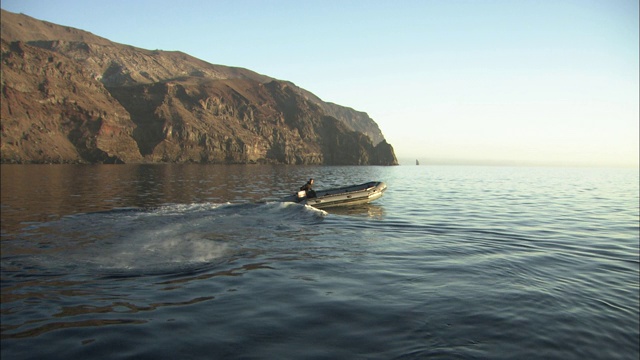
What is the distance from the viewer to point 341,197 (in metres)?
24.0

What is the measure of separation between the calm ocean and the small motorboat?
7092 mm

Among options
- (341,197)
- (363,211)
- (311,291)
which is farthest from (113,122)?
(311,291)

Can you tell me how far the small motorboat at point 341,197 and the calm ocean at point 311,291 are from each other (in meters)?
7.09

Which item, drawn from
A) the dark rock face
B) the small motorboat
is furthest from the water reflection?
the dark rock face

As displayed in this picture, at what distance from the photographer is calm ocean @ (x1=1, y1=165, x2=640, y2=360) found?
557 cm

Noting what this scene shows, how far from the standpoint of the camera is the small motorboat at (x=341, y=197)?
23.2 m

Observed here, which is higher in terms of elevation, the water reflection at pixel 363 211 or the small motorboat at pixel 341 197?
the small motorboat at pixel 341 197

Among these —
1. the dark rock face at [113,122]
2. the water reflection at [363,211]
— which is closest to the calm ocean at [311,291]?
the water reflection at [363,211]

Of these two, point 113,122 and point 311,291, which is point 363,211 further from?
point 113,122

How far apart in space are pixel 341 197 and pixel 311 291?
1616 cm

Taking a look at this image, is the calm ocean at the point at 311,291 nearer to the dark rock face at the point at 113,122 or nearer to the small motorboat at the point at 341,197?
the small motorboat at the point at 341,197

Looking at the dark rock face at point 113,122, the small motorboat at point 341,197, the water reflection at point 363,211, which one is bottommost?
the water reflection at point 363,211

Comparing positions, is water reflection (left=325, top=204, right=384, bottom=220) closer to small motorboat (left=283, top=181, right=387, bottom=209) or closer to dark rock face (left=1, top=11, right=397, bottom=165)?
small motorboat (left=283, top=181, right=387, bottom=209)

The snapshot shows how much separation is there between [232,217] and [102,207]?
9309 millimetres
